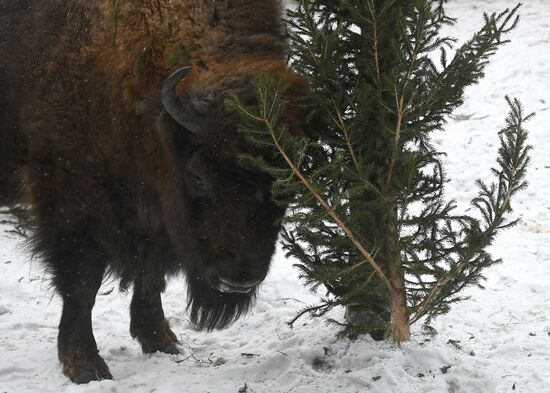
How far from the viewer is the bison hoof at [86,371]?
4.55m

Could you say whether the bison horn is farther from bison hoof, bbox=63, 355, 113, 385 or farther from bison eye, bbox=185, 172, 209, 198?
bison hoof, bbox=63, 355, 113, 385

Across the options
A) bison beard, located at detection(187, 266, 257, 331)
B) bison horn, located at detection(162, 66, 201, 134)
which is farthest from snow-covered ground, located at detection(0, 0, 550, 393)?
bison horn, located at detection(162, 66, 201, 134)

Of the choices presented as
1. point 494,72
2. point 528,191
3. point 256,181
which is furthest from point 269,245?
point 494,72

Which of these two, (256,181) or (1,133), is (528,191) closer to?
(256,181)

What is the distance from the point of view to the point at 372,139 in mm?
3670

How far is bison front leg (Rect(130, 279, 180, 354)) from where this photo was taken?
5242mm

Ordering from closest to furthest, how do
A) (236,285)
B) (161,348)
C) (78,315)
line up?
(236,285)
(78,315)
(161,348)

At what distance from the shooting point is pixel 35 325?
18.8ft

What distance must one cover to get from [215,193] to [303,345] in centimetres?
146

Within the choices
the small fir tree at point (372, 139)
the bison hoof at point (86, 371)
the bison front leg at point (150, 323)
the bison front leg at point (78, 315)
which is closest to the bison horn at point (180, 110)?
the small fir tree at point (372, 139)

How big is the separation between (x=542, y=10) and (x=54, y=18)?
38.6 ft

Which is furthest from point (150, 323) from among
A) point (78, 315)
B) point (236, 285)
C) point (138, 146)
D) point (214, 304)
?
point (236, 285)

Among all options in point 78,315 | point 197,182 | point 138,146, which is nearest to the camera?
point 197,182

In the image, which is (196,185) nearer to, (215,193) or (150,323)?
(215,193)
